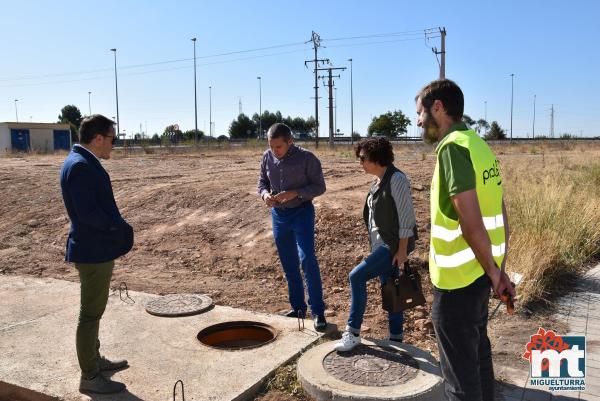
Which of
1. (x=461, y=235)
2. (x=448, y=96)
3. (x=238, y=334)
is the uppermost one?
(x=448, y=96)

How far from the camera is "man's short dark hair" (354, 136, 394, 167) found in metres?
4.01

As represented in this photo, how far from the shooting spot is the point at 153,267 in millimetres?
8172

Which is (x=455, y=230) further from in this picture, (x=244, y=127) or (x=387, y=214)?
(x=244, y=127)

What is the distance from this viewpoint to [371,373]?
3709mm

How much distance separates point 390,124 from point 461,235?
200 ft

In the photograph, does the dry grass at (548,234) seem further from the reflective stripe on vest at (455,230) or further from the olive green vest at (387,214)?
the reflective stripe on vest at (455,230)

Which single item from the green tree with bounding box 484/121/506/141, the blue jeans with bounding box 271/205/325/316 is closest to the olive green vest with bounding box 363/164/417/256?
the blue jeans with bounding box 271/205/325/316

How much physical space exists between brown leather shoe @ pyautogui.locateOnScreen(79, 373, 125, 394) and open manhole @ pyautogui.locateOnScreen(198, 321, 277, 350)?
1164mm

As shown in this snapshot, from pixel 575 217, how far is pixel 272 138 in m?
5.00

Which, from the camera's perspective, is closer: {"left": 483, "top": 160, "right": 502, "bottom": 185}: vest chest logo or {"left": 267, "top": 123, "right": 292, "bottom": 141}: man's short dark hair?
{"left": 483, "top": 160, "right": 502, "bottom": 185}: vest chest logo

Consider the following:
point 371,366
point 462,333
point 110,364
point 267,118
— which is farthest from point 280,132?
point 267,118

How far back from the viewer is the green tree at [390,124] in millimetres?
61875
